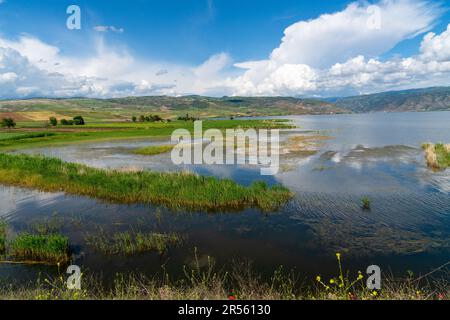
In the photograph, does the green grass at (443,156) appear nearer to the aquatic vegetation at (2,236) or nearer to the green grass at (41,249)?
the green grass at (41,249)

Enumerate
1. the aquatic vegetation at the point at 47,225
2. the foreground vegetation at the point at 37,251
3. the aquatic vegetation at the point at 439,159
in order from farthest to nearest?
the aquatic vegetation at the point at 439,159
the aquatic vegetation at the point at 47,225
the foreground vegetation at the point at 37,251

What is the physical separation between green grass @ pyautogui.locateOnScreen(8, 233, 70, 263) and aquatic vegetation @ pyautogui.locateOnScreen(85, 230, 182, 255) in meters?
1.53

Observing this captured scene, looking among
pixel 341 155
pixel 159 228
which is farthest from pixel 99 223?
pixel 341 155

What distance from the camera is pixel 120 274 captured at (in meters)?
11.3

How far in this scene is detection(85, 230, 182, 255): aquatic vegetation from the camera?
13399 mm

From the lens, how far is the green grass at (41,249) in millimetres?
12547

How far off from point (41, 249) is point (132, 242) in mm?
4102

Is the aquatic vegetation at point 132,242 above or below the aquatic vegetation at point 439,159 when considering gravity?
below

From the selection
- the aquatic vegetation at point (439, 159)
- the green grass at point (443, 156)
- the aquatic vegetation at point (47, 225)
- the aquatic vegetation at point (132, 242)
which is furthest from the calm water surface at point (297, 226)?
the green grass at point (443, 156)

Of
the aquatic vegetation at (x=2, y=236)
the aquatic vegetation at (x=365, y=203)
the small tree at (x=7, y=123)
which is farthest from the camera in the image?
the small tree at (x=7, y=123)

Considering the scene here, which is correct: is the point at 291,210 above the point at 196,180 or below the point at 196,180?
below

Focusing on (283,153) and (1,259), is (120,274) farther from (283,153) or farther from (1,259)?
(283,153)

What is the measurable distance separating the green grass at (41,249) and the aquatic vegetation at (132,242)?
1530mm

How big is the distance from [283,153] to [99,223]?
104 ft
